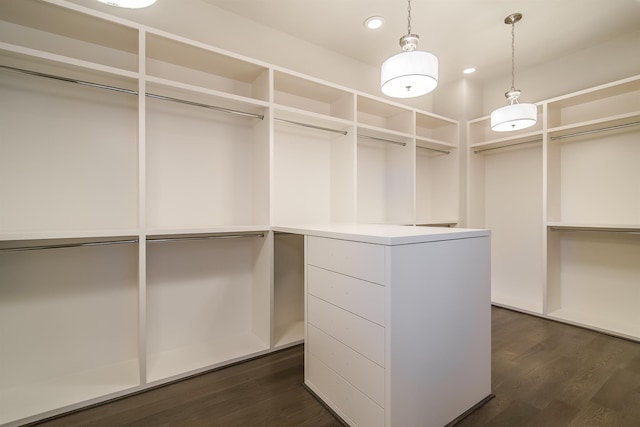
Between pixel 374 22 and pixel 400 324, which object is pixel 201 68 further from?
pixel 400 324

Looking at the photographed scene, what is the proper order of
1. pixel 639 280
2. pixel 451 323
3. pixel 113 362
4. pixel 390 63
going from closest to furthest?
pixel 451 323, pixel 390 63, pixel 113 362, pixel 639 280

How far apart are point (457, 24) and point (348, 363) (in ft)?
9.72

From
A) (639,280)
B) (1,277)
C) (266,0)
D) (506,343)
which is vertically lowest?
(506,343)

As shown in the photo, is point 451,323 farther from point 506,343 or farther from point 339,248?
point 506,343

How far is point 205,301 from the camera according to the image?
95.6 inches

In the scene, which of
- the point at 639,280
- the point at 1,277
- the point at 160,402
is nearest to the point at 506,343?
the point at 639,280

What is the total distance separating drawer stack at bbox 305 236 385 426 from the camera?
4.38 feet

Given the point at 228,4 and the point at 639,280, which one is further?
the point at 639,280

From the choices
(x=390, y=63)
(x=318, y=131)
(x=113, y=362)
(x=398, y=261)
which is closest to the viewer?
(x=398, y=261)

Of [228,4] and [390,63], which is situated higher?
[228,4]

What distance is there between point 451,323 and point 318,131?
6.96 ft

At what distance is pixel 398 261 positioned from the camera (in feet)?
4.22

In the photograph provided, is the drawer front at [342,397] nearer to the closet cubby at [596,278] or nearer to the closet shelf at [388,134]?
the closet shelf at [388,134]

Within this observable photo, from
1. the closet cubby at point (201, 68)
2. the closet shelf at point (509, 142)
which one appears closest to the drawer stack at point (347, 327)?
the closet cubby at point (201, 68)
